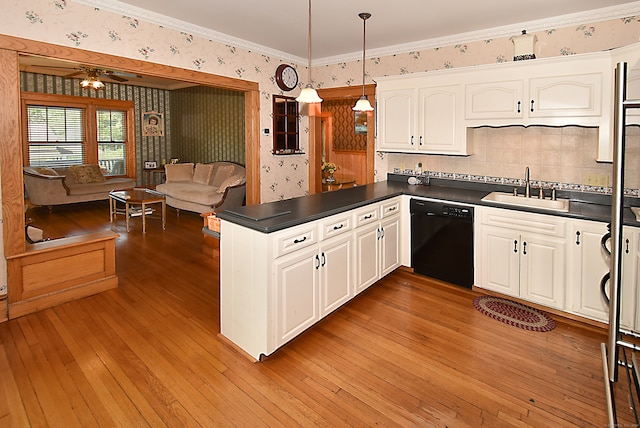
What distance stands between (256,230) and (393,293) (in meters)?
1.78

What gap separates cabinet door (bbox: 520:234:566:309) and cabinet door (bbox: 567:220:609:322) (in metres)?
0.07

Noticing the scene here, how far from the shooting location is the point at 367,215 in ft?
11.3

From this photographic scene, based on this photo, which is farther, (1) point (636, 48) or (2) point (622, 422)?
(1) point (636, 48)

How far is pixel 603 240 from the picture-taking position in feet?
9.44

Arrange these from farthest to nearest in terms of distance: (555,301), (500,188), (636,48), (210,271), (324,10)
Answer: (210,271), (500,188), (324,10), (555,301), (636,48)

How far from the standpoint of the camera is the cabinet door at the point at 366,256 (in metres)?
3.37

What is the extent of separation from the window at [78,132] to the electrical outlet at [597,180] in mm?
8995

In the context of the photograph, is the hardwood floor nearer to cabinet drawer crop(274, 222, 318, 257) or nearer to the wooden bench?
the wooden bench

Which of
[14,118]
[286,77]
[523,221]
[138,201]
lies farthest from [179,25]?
[523,221]

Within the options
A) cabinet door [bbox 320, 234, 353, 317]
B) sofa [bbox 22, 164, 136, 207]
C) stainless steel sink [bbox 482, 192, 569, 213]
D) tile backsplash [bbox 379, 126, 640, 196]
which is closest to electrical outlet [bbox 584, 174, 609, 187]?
tile backsplash [bbox 379, 126, 640, 196]

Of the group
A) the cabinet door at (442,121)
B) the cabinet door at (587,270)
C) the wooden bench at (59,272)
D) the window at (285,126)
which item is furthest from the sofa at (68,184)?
the cabinet door at (587,270)

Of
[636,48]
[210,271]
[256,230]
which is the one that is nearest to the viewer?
[256,230]

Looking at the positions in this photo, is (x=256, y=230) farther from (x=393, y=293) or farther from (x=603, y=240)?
(x=603, y=240)

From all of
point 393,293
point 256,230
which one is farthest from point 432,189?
point 256,230
